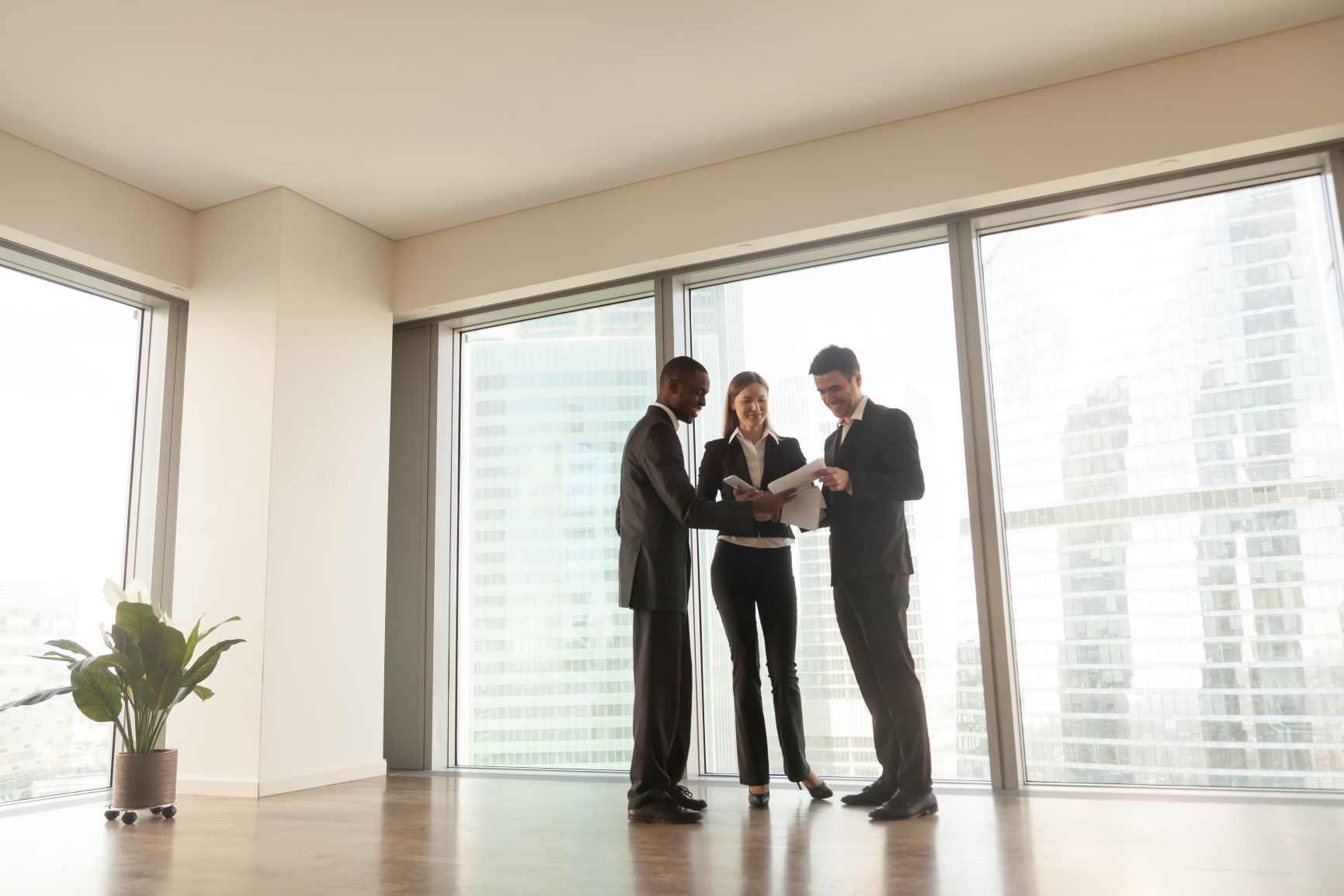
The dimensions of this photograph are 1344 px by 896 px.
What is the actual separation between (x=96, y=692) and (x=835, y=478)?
265 cm

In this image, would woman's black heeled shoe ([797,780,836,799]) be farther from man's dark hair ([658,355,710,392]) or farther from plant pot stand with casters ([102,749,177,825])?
plant pot stand with casters ([102,749,177,825])

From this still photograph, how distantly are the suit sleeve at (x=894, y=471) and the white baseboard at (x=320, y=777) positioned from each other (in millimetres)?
2724

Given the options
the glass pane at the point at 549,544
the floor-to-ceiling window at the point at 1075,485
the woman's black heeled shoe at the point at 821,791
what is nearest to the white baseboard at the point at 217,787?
the glass pane at the point at 549,544

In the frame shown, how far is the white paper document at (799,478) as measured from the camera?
297 cm

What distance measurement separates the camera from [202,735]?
4.13 metres

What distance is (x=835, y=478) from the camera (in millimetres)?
3016

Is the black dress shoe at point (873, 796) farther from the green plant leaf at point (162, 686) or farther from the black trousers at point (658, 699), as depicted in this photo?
the green plant leaf at point (162, 686)

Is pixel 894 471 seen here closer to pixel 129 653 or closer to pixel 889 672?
pixel 889 672

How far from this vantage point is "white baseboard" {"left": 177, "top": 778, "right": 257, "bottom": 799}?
3949mm

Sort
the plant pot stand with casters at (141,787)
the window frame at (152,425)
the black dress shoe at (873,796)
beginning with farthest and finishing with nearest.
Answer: the window frame at (152,425) < the plant pot stand with casters at (141,787) < the black dress shoe at (873,796)

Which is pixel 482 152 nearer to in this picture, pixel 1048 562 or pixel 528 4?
pixel 528 4

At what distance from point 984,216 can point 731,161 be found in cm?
114

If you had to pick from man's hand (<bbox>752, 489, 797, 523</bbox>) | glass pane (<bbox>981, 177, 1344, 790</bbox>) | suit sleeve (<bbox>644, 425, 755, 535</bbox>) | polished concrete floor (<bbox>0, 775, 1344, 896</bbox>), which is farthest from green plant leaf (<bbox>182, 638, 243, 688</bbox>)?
glass pane (<bbox>981, 177, 1344, 790</bbox>)

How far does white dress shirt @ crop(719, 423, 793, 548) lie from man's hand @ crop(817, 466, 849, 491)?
263 millimetres
